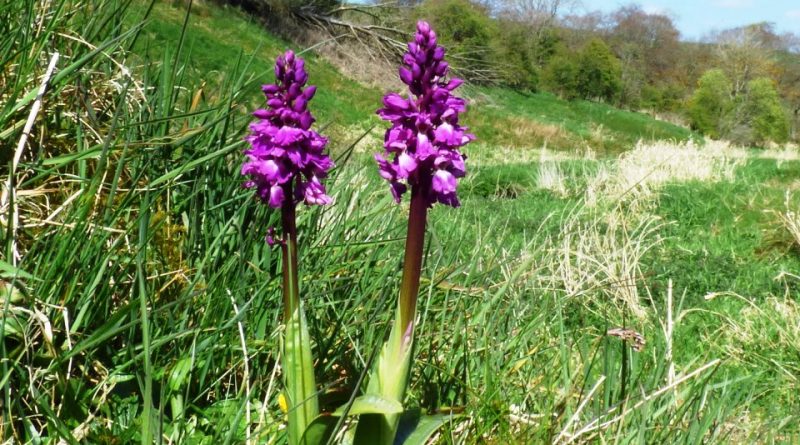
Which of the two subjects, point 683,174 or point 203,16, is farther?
point 203,16

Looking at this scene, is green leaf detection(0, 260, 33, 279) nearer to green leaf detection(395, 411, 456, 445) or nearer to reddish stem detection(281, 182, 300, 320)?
reddish stem detection(281, 182, 300, 320)

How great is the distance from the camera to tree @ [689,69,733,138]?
49844 millimetres

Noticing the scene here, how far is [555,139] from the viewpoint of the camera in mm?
30625

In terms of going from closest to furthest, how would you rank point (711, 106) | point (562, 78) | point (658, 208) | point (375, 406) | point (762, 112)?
point (375, 406)
point (658, 208)
point (562, 78)
point (762, 112)
point (711, 106)

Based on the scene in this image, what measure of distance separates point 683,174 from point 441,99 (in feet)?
35.3

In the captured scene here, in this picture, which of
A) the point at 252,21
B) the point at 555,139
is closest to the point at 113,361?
the point at 252,21

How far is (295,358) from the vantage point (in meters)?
1.17

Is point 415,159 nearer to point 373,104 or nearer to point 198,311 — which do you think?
point 198,311

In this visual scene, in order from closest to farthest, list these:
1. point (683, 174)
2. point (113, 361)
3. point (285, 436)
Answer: point (285, 436), point (113, 361), point (683, 174)

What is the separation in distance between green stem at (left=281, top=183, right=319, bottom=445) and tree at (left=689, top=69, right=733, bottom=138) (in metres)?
53.0

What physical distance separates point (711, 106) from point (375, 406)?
55007 millimetres

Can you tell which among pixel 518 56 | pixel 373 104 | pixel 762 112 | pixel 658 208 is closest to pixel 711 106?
pixel 762 112

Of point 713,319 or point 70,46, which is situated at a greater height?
point 70,46

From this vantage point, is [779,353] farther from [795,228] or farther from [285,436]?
[285,436]
